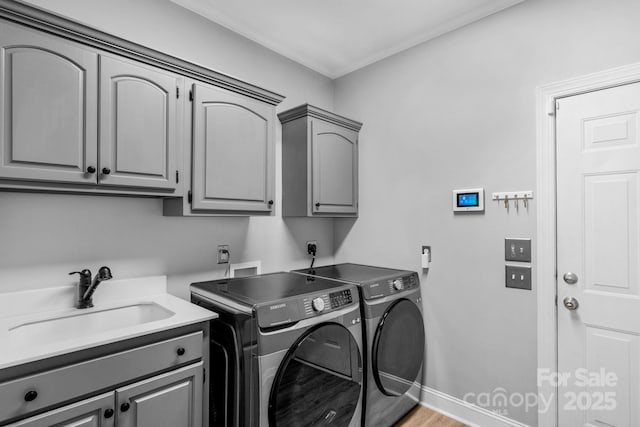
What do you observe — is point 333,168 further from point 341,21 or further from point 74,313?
point 74,313

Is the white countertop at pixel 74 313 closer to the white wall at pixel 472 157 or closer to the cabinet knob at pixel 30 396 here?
the cabinet knob at pixel 30 396

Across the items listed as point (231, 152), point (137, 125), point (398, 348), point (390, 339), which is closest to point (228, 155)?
point (231, 152)

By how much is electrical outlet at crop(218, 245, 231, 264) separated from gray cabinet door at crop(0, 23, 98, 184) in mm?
961

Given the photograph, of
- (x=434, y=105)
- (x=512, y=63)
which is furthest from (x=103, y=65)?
(x=512, y=63)

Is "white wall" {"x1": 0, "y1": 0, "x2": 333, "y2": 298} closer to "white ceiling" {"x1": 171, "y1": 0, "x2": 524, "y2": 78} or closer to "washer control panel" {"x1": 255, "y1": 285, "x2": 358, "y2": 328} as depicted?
"white ceiling" {"x1": 171, "y1": 0, "x2": 524, "y2": 78}

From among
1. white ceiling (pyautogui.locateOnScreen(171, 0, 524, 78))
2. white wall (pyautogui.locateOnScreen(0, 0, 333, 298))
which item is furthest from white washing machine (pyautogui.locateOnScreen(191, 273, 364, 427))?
white ceiling (pyautogui.locateOnScreen(171, 0, 524, 78))

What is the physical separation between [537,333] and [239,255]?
198cm

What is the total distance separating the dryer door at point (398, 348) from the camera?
6.75ft

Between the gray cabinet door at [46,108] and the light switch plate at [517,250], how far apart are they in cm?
231

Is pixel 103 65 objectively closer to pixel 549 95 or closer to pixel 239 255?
pixel 239 255

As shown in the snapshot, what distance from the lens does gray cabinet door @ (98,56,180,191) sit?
154 cm

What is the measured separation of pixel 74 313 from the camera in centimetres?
160

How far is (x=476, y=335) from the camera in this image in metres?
2.23

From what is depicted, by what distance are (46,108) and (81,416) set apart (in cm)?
122
